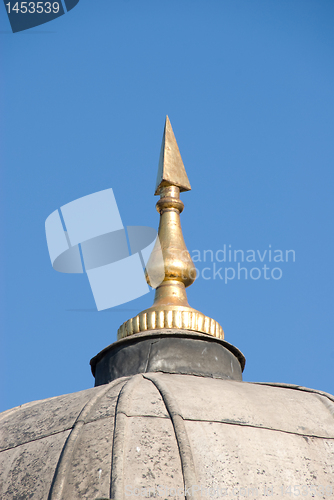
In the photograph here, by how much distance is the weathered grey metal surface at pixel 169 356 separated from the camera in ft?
46.7

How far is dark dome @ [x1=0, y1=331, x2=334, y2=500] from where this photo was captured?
10.7 m

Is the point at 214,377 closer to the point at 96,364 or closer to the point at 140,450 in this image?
the point at 96,364

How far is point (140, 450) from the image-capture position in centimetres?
1102

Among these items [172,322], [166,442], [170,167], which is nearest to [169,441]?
[166,442]

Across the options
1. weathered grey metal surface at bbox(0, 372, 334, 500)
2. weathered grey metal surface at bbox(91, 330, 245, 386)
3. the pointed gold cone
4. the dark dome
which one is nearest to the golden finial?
the pointed gold cone

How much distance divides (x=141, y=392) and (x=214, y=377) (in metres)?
2.17

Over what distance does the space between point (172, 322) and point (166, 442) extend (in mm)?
3849

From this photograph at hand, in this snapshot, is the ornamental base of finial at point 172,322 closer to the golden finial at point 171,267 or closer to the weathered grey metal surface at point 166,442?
the golden finial at point 171,267

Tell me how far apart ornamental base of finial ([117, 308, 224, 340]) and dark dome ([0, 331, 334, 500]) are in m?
1.24

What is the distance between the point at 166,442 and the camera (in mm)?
11172

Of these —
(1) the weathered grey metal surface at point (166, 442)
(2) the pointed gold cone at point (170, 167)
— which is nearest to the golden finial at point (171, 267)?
(2) the pointed gold cone at point (170, 167)

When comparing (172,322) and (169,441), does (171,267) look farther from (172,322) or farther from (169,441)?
(169,441)

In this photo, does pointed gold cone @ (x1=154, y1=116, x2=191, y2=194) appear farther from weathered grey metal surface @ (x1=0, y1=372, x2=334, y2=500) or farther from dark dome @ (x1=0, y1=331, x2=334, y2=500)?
weathered grey metal surface @ (x1=0, y1=372, x2=334, y2=500)

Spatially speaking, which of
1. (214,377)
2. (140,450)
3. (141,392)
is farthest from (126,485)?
(214,377)
